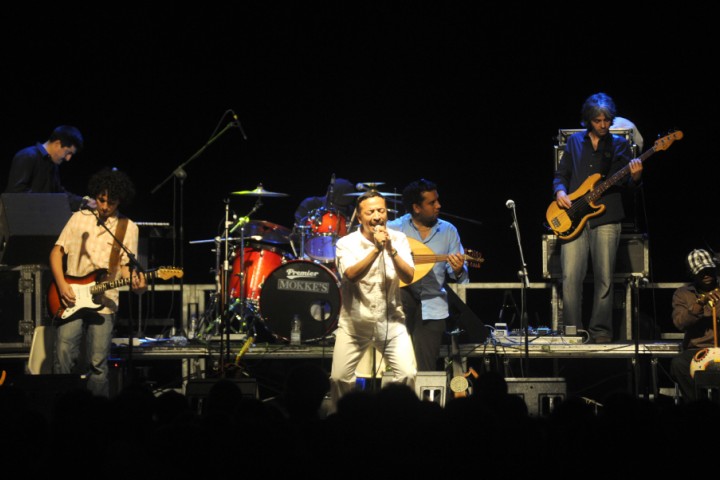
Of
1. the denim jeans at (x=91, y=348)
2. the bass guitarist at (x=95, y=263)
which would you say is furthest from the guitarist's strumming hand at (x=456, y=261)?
the denim jeans at (x=91, y=348)

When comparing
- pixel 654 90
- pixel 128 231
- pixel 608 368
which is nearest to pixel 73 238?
pixel 128 231

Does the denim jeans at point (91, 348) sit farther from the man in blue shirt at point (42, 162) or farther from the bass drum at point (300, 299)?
the bass drum at point (300, 299)

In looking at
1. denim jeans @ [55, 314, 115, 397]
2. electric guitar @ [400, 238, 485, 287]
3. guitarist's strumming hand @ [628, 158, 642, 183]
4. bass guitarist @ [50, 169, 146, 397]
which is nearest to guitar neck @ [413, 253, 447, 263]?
electric guitar @ [400, 238, 485, 287]

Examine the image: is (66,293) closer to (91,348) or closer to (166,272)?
(91,348)

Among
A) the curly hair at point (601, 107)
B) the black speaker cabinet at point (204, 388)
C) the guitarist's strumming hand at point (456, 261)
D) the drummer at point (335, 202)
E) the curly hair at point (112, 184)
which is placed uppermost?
the curly hair at point (601, 107)

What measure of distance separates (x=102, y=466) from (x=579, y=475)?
5.95 ft

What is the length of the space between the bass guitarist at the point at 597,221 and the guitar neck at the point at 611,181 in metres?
0.10

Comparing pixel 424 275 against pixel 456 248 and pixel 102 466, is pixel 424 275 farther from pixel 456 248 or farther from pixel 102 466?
pixel 102 466

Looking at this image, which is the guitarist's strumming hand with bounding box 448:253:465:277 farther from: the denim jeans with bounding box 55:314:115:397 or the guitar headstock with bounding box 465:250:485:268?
the denim jeans with bounding box 55:314:115:397

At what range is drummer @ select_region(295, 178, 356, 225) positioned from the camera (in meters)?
12.7

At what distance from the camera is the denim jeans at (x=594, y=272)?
1031 cm

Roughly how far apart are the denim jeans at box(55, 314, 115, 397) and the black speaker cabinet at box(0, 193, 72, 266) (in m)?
1.50

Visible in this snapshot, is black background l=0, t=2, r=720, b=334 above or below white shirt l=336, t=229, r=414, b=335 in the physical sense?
above

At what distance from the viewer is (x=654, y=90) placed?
42.1ft
